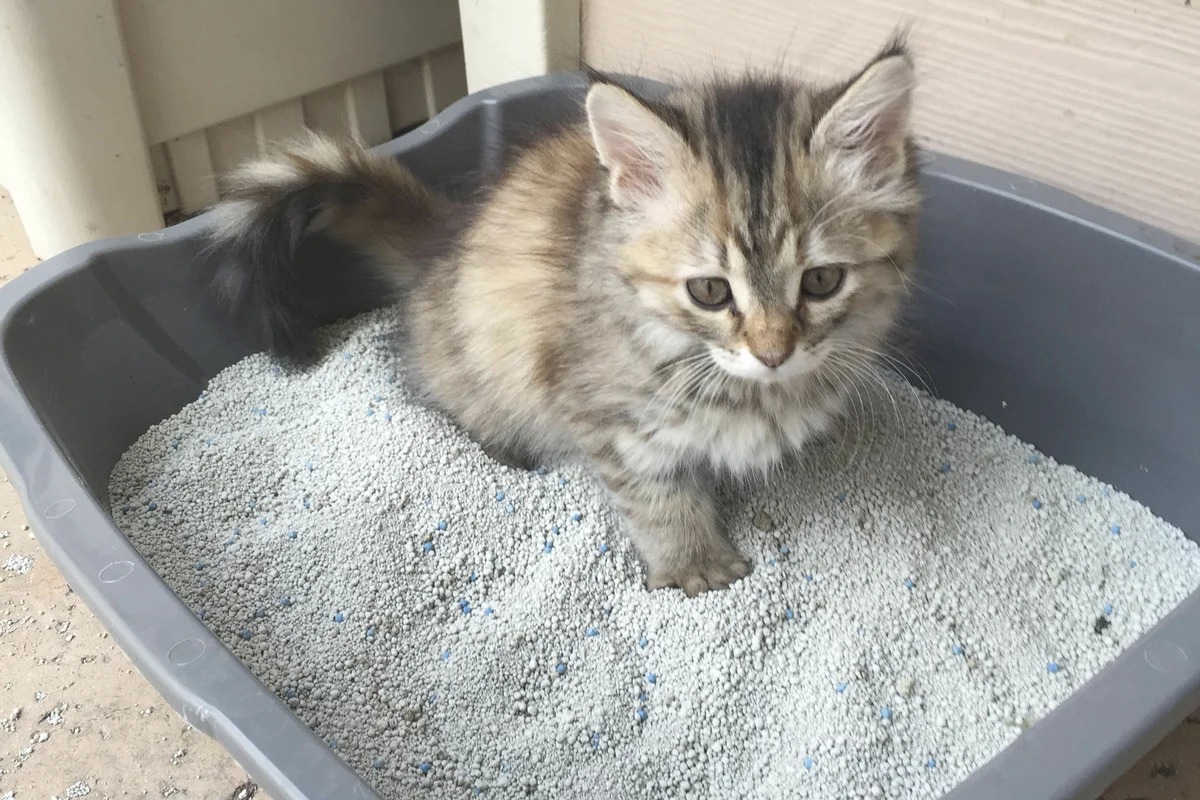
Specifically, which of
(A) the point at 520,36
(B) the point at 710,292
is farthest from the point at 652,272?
(A) the point at 520,36

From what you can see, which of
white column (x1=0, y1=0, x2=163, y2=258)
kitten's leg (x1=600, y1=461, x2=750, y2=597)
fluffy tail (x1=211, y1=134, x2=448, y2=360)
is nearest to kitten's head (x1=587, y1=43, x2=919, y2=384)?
kitten's leg (x1=600, y1=461, x2=750, y2=597)

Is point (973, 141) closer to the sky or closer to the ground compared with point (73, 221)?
closer to the sky

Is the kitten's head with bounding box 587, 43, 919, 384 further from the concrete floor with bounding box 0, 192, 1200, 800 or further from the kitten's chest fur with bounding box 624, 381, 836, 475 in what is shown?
the concrete floor with bounding box 0, 192, 1200, 800

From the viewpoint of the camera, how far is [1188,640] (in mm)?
823

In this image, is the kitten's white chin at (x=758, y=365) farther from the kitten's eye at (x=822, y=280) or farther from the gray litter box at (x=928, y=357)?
the gray litter box at (x=928, y=357)

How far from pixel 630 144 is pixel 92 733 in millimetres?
981

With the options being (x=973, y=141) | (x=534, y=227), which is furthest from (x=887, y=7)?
(x=534, y=227)

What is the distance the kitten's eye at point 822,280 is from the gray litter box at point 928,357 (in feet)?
1.43

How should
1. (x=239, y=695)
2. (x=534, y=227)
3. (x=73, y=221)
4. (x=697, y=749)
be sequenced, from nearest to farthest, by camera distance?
(x=239, y=695) < (x=697, y=749) < (x=534, y=227) < (x=73, y=221)

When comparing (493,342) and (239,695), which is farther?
(493,342)

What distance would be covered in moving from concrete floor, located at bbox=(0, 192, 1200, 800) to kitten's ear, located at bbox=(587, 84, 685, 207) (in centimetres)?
83

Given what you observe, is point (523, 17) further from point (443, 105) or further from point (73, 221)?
point (73, 221)

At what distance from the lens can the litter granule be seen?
3.47 feet

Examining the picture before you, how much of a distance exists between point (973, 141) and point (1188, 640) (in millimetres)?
856
